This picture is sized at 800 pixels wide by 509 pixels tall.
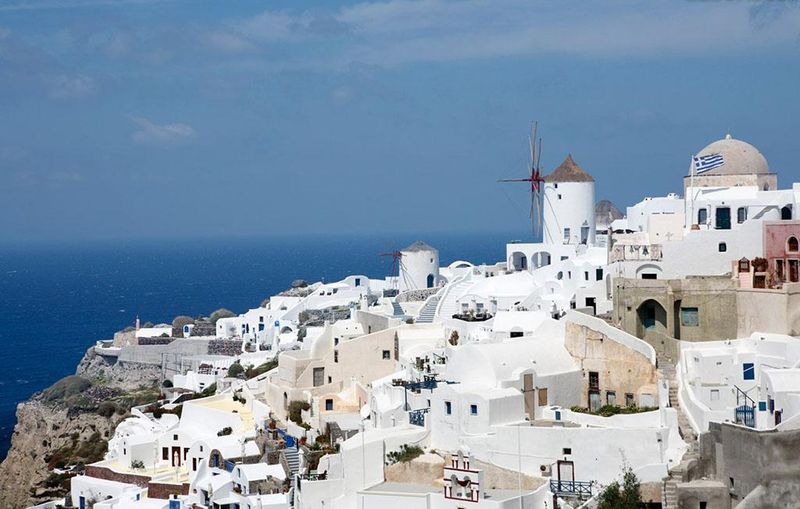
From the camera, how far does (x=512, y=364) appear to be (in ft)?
109

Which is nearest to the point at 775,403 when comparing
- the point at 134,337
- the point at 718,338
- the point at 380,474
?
the point at 718,338

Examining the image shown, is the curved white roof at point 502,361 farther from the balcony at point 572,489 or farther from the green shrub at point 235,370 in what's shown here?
the green shrub at point 235,370

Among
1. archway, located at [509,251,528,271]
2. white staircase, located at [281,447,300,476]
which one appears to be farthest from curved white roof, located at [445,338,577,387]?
archway, located at [509,251,528,271]

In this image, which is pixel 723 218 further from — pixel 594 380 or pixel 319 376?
pixel 319 376

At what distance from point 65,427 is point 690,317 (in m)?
32.2

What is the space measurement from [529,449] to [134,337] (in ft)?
145

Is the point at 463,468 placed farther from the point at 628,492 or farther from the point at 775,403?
the point at 775,403

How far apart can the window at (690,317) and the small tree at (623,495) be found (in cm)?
803

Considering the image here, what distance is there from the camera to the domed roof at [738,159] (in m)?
44.2

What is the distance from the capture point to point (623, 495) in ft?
90.6

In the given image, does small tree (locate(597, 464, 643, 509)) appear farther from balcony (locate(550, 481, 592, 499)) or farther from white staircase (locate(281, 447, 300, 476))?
white staircase (locate(281, 447, 300, 476))

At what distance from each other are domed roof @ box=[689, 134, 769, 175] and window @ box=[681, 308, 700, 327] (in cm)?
1096

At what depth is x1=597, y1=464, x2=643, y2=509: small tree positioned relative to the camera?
1078 inches

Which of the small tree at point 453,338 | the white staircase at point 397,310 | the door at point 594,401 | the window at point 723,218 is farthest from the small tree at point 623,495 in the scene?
the white staircase at point 397,310
